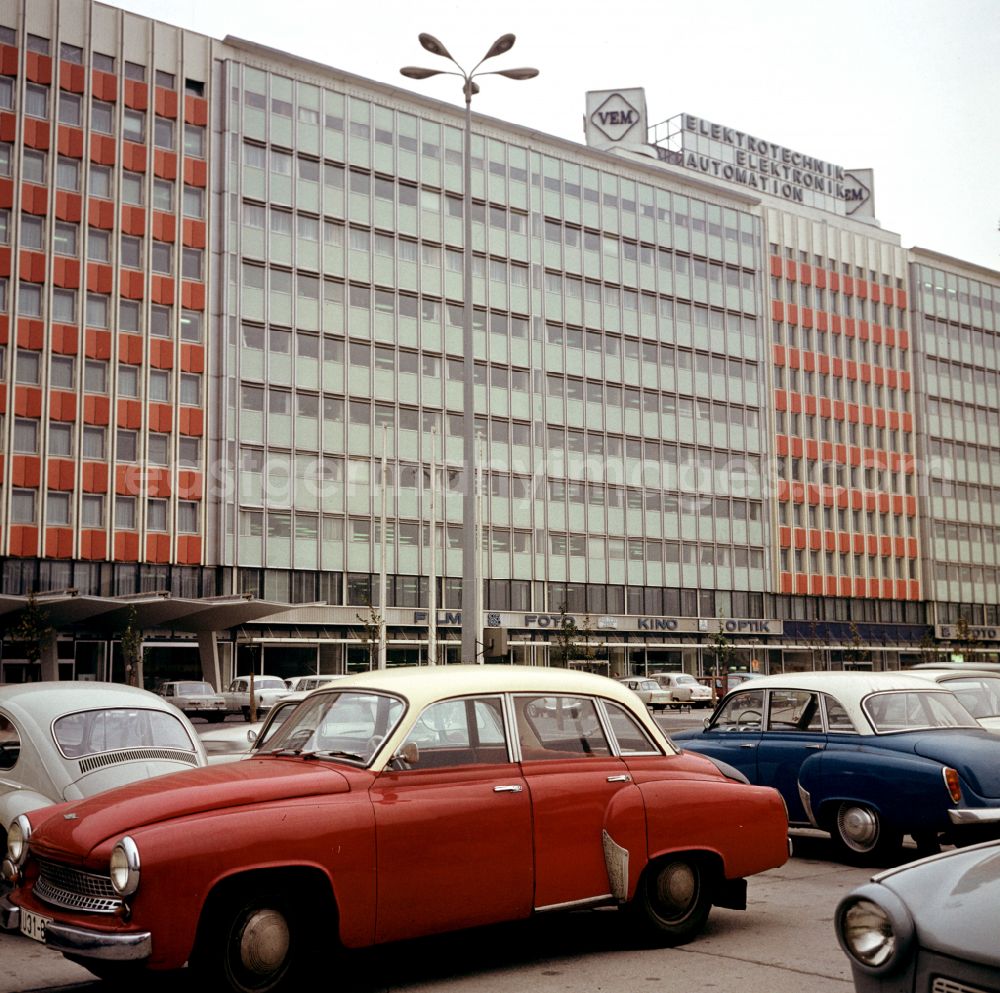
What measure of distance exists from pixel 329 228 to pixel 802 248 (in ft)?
103

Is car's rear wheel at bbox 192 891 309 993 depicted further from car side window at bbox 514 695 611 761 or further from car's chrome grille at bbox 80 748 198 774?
car's chrome grille at bbox 80 748 198 774

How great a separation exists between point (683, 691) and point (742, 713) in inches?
1393

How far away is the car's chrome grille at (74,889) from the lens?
5605mm

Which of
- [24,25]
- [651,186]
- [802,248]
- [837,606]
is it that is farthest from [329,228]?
[837,606]

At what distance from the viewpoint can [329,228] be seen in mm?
55000

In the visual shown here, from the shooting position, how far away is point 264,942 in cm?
580

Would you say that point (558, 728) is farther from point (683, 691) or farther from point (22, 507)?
point (22, 507)

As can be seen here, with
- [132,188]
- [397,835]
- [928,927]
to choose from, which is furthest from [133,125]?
[928,927]

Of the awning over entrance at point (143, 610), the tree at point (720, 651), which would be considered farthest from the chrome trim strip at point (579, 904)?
the tree at point (720, 651)

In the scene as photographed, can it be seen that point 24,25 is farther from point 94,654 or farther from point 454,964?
point 454,964

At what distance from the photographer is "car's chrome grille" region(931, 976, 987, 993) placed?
3.70m

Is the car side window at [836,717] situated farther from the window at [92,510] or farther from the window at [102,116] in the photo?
the window at [102,116]

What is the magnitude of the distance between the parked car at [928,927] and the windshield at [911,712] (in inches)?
248

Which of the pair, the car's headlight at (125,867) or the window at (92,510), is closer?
the car's headlight at (125,867)
